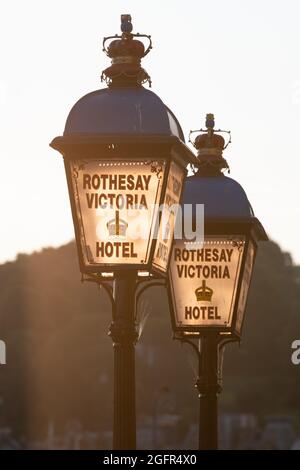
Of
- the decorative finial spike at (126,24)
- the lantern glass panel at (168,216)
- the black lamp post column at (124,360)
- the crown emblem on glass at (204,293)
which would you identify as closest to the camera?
the black lamp post column at (124,360)

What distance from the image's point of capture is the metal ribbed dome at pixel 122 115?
13164 millimetres

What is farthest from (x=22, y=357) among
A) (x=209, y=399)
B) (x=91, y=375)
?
(x=209, y=399)

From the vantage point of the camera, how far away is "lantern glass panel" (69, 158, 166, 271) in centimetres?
1322

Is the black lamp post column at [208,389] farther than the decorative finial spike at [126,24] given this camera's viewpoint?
Yes

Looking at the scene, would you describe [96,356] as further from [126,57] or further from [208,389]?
[126,57]

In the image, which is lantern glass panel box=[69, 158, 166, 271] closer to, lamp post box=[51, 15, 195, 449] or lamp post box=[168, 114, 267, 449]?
lamp post box=[51, 15, 195, 449]

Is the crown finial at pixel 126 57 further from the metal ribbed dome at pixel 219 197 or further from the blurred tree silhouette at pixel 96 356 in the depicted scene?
the blurred tree silhouette at pixel 96 356

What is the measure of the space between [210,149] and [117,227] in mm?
5253

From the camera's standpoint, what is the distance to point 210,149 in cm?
1842

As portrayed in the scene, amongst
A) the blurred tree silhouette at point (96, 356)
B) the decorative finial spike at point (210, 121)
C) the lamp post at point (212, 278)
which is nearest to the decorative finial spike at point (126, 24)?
the lamp post at point (212, 278)

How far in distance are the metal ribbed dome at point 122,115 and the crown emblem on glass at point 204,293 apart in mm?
4197

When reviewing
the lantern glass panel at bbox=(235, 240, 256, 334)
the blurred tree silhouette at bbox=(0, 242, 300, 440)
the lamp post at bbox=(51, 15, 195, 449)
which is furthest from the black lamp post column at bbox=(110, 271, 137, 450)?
the blurred tree silhouette at bbox=(0, 242, 300, 440)
